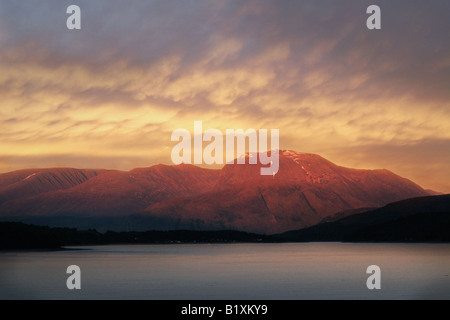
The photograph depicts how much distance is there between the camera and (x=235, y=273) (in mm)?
83000

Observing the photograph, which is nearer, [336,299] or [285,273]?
[336,299]

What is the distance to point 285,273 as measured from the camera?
3246 inches
